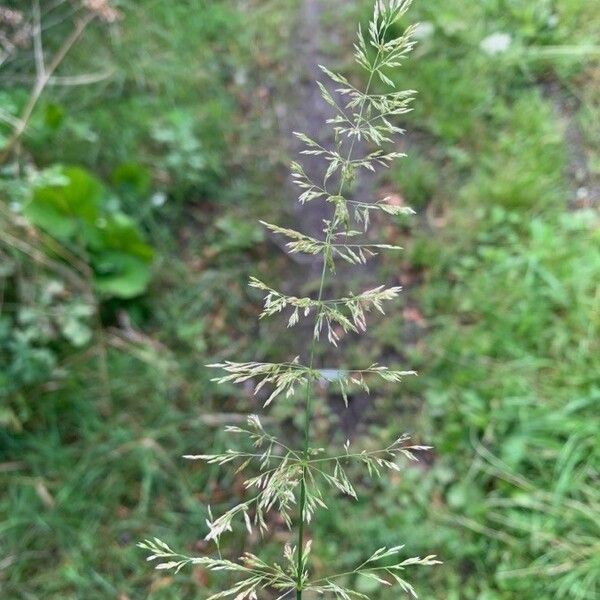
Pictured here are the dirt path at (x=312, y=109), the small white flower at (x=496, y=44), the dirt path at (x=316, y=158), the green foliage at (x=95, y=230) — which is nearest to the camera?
the green foliage at (x=95, y=230)

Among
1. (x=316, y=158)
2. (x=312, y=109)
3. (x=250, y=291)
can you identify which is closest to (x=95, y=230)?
(x=250, y=291)

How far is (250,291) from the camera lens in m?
2.45

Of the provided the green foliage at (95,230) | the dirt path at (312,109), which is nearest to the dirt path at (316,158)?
the dirt path at (312,109)

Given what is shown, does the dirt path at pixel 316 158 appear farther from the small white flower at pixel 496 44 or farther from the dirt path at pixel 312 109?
the small white flower at pixel 496 44

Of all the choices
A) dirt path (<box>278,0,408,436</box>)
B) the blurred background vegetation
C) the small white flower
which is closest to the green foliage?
the blurred background vegetation

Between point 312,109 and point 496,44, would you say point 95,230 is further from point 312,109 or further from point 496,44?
point 496,44

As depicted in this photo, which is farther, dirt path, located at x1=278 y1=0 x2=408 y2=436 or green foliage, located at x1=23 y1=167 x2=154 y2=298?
dirt path, located at x1=278 y1=0 x2=408 y2=436

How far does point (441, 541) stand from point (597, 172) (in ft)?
5.63

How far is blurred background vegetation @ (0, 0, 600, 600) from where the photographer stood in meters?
1.96

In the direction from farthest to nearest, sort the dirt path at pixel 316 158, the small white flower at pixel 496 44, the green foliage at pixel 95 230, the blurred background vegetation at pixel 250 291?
1. the small white flower at pixel 496 44
2. the dirt path at pixel 316 158
3. the green foliage at pixel 95 230
4. the blurred background vegetation at pixel 250 291

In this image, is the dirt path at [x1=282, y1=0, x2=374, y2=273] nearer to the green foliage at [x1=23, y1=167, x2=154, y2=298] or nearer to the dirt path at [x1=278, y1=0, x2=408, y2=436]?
the dirt path at [x1=278, y1=0, x2=408, y2=436]

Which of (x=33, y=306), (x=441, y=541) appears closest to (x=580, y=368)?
(x=441, y=541)

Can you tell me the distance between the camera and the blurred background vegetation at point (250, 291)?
6.41 feet

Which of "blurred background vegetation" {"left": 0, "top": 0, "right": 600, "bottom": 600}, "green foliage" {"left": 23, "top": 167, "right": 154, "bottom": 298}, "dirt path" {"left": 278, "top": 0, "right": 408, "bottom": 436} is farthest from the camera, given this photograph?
"dirt path" {"left": 278, "top": 0, "right": 408, "bottom": 436}
